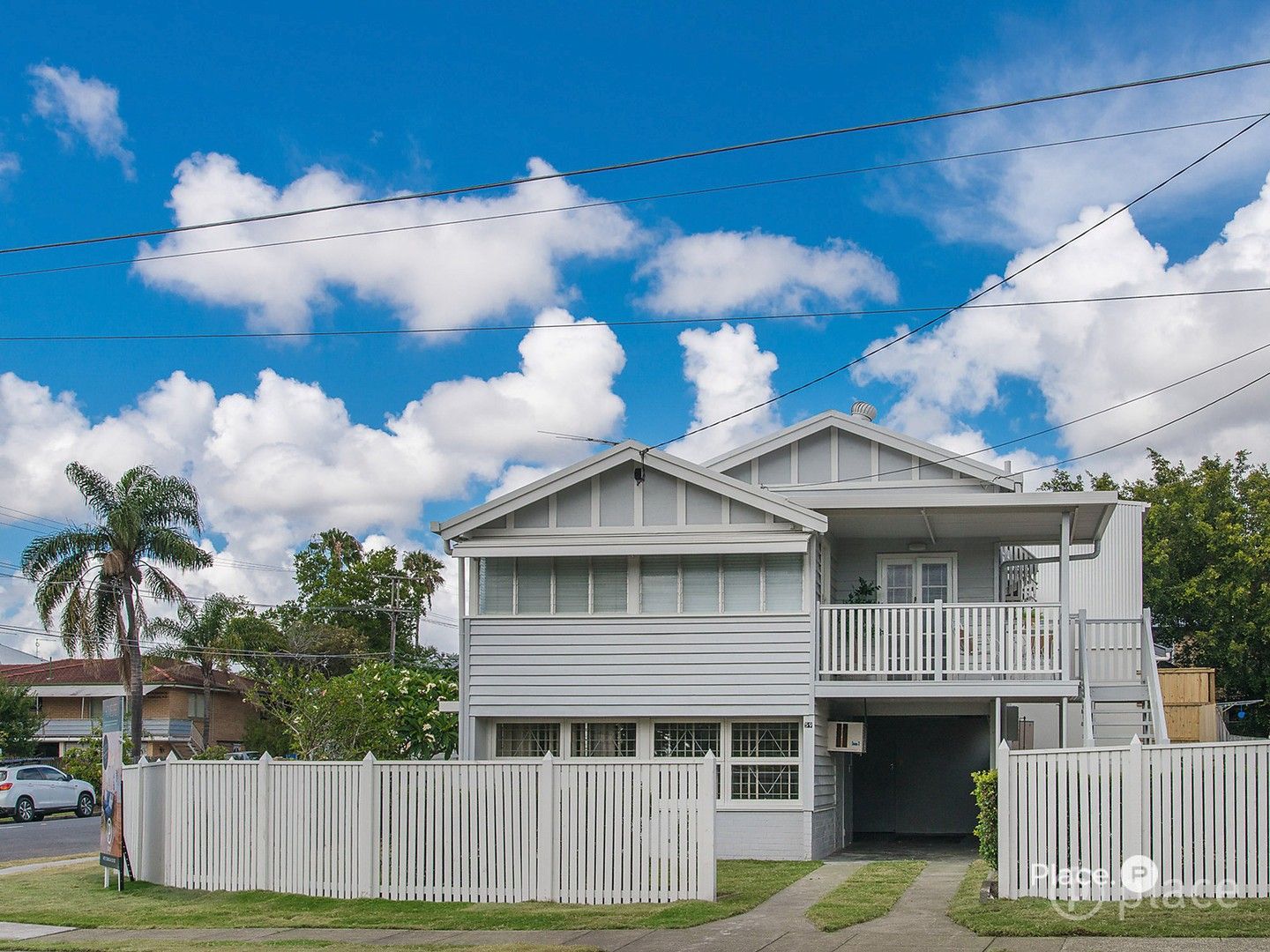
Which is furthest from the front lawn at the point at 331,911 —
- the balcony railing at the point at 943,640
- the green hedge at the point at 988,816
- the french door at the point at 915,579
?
the french door at the point at 915,579

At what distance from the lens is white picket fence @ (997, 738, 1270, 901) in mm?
12539

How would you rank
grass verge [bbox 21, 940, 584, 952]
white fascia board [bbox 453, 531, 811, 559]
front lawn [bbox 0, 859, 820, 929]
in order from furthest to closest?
1. white fascia board [bbox 453, 531, 811, 559]
2. front lawn [bbox 0, 859, 820, 929]
3. grass verge [bbox 21, 940, 584, 952]

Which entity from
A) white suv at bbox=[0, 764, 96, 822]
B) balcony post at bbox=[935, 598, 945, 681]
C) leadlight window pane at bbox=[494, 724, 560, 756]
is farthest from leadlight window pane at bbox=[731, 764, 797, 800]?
white suv at bbox=[0, 764, 96, 822]

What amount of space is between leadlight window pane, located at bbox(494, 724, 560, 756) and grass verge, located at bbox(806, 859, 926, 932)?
17.9 ft

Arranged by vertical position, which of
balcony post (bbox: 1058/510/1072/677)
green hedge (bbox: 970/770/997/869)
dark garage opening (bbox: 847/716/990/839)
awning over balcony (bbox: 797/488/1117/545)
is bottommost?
dark garage opening (bbox: 847/716/990/839)

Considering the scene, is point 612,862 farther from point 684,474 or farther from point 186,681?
point 186,681

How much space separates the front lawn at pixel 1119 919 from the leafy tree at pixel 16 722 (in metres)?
43.2

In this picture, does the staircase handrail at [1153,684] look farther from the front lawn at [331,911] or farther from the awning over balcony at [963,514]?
the front lawn at [331,911]

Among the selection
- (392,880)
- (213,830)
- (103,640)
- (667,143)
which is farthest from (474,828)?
(103,640)

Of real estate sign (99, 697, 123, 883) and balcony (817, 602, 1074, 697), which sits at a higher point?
balcony (817, 602, 1074, 697)

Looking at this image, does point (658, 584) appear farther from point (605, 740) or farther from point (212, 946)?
point (212, 946)

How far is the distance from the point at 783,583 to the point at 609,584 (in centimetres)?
267

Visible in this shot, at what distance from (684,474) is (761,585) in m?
2.03

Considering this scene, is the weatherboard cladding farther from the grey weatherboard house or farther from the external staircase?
the external staircase
